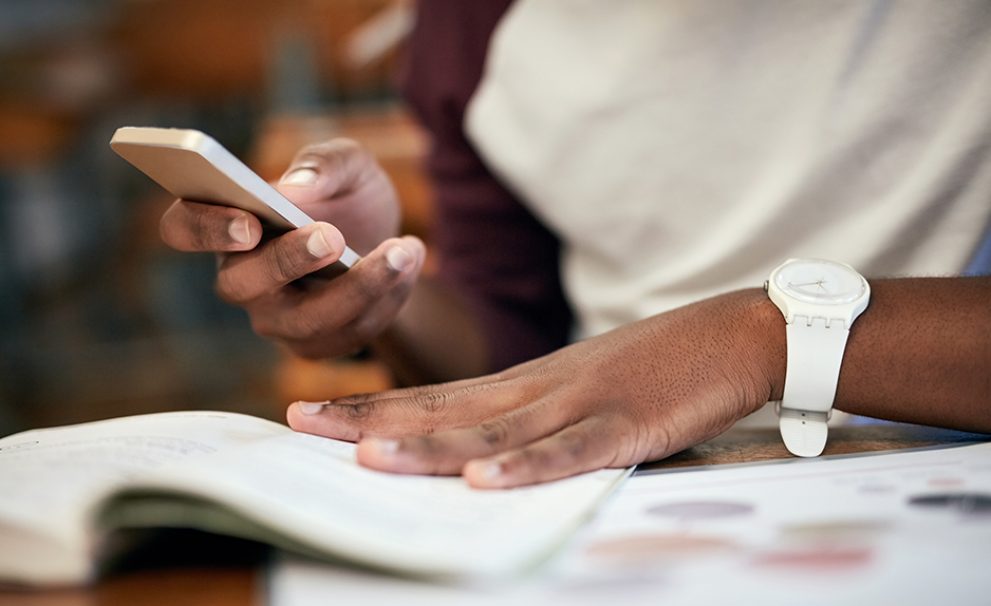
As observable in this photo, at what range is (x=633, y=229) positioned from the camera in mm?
762

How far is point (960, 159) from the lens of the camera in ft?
2.06

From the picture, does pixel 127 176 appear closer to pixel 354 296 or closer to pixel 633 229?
pixel 633 229

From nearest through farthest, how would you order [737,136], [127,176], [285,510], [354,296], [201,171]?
[285,510] < [201,171] < [354,296] < [737,136] < [127,176]

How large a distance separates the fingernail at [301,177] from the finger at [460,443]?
0.70ft

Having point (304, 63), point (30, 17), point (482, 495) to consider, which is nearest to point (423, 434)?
point (482, 495)

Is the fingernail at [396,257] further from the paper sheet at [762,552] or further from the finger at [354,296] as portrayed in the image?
the paper sheet at [762,552]

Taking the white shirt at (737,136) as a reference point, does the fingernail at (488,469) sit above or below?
below

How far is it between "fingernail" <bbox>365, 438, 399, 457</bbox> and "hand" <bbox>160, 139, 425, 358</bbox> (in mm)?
134

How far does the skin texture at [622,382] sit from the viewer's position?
1.34 ft

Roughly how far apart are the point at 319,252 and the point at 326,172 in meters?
0.11

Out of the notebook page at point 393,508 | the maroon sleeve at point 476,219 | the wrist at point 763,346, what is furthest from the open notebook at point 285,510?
the maroon sleeve at point 476,219

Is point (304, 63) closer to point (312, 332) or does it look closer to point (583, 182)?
point (583, 182)

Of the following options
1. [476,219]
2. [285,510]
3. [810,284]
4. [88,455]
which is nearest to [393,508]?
[285,510]

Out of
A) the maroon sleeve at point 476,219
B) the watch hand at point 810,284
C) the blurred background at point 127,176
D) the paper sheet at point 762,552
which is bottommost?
the paper sheet at point 762,552
